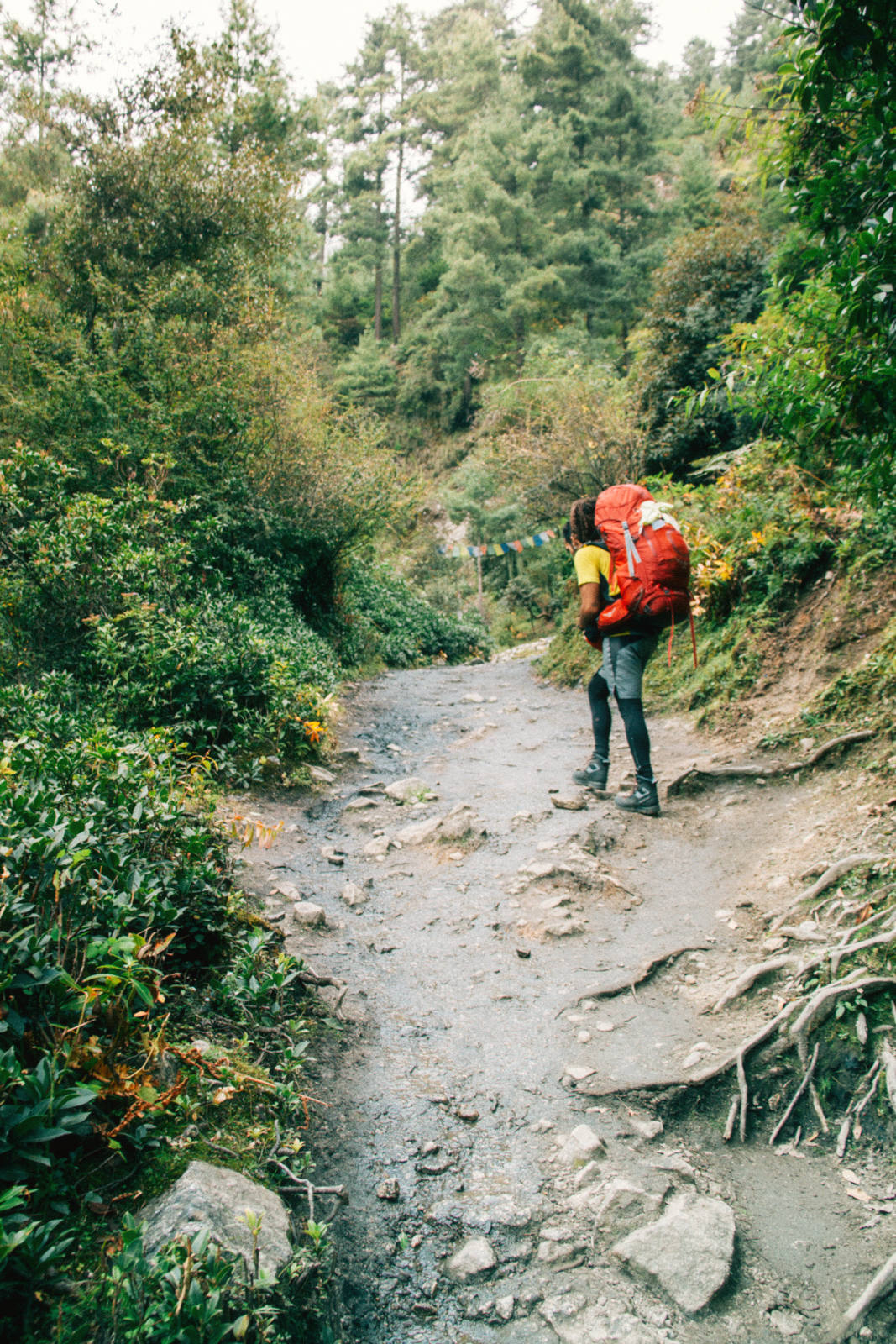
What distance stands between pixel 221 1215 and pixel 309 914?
7.26 ft

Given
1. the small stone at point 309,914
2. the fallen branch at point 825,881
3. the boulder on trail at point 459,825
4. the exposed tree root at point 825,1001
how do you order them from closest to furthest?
1. the exposed tree root at point 825,1001
2. the fallen branch at point 825,881
3. the small stone at point 309,914
4. the boulder on trail at point 459,825

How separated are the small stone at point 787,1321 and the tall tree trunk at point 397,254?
45.1m

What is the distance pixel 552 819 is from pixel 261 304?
10602mm

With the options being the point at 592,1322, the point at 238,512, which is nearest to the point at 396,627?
the point at 238,512

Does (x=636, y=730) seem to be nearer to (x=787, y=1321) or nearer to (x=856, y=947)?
(x=856, y=947)

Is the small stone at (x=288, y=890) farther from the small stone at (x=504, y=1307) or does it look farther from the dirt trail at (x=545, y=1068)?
the small stone at (x=504, y=1307)

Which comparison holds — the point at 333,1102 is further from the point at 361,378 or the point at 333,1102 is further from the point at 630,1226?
the point at 361,378

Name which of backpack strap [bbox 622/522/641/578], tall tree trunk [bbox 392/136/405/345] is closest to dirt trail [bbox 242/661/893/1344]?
backpack strap [bbox 622/522/641/578]

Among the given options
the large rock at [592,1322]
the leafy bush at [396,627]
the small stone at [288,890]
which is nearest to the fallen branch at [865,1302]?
the large rock at [592,1322]

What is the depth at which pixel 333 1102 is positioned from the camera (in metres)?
2.62

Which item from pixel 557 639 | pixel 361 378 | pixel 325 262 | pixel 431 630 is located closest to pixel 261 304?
pixel 557 639

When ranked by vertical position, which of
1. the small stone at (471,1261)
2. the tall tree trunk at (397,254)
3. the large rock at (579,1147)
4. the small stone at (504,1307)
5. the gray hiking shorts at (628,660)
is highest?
the tall tree trunk at (397,254)

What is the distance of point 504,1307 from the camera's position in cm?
191

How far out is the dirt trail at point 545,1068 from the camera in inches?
75.4
